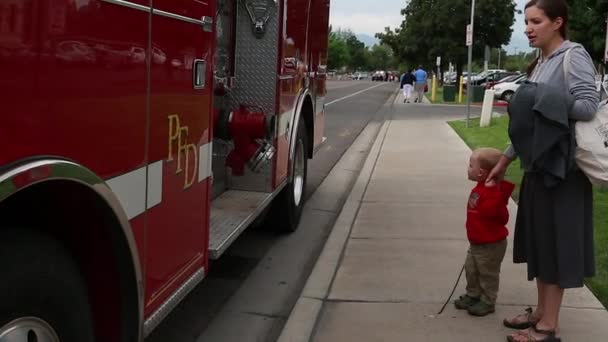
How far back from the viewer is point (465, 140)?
1455 cm

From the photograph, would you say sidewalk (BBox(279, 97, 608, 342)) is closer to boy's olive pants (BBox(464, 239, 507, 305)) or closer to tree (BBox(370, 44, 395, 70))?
boy's olive pants (BBox(464, 239, 507, 305))

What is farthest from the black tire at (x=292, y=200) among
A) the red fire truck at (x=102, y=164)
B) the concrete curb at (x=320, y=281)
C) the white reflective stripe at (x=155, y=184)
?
the white reflective stripe at (x=155, y=184)

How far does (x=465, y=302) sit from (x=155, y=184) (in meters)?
2.50

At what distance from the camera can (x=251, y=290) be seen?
5203 millimetres

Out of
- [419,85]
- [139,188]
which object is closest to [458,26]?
[419,85]

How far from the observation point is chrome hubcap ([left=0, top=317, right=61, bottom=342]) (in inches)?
85.4

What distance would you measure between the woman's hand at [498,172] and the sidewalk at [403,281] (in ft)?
2.96

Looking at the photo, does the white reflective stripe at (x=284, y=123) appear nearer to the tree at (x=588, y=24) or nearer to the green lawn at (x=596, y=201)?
the green lawn at (x=596, y=201)

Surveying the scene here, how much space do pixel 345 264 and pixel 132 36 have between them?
136 inches

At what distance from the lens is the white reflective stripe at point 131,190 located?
268 cm

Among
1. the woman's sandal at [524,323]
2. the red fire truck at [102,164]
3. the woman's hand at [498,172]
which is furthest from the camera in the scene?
the woman's sandal at [524,323]

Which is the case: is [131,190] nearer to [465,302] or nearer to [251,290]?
[251,290]

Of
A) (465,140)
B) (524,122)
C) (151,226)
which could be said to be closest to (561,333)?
(524,122)

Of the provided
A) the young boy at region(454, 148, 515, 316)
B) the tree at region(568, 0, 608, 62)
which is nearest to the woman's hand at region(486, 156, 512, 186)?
the young boy at region(454, 148, 515, 316)
